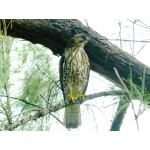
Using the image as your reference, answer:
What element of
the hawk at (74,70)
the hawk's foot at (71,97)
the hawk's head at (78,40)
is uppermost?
the hawk's head at (78,40)

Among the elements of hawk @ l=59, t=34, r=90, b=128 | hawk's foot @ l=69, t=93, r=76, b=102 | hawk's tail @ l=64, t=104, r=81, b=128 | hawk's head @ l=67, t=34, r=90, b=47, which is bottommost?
hawk's tail @ l=64, t=104, r=81, b=128

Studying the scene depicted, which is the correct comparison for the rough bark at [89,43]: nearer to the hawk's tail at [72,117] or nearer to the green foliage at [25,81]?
the green foliage at [25,81]

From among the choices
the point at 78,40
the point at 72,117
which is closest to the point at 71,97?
the point at 72,117

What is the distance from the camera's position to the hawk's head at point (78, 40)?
6.21ft

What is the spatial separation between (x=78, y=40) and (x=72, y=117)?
0.25 metres

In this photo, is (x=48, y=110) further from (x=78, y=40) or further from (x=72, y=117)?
(x=78, y=40)

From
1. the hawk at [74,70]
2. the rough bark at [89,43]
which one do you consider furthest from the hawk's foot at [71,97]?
the rough bark at [89,43]

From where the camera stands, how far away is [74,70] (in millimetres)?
1891

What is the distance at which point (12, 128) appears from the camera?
1.85 m

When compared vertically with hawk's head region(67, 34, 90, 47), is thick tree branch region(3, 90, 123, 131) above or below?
below

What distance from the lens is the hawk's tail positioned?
6.08 ft

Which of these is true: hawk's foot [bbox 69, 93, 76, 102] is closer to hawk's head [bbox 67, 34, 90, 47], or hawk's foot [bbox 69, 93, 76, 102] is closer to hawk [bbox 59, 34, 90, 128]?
hawk [bbox 59, 34, 90, 128]

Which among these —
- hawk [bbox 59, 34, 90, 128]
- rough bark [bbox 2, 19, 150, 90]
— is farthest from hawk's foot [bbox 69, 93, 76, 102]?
rough bark [bbox 2, 19, 150, 90]
